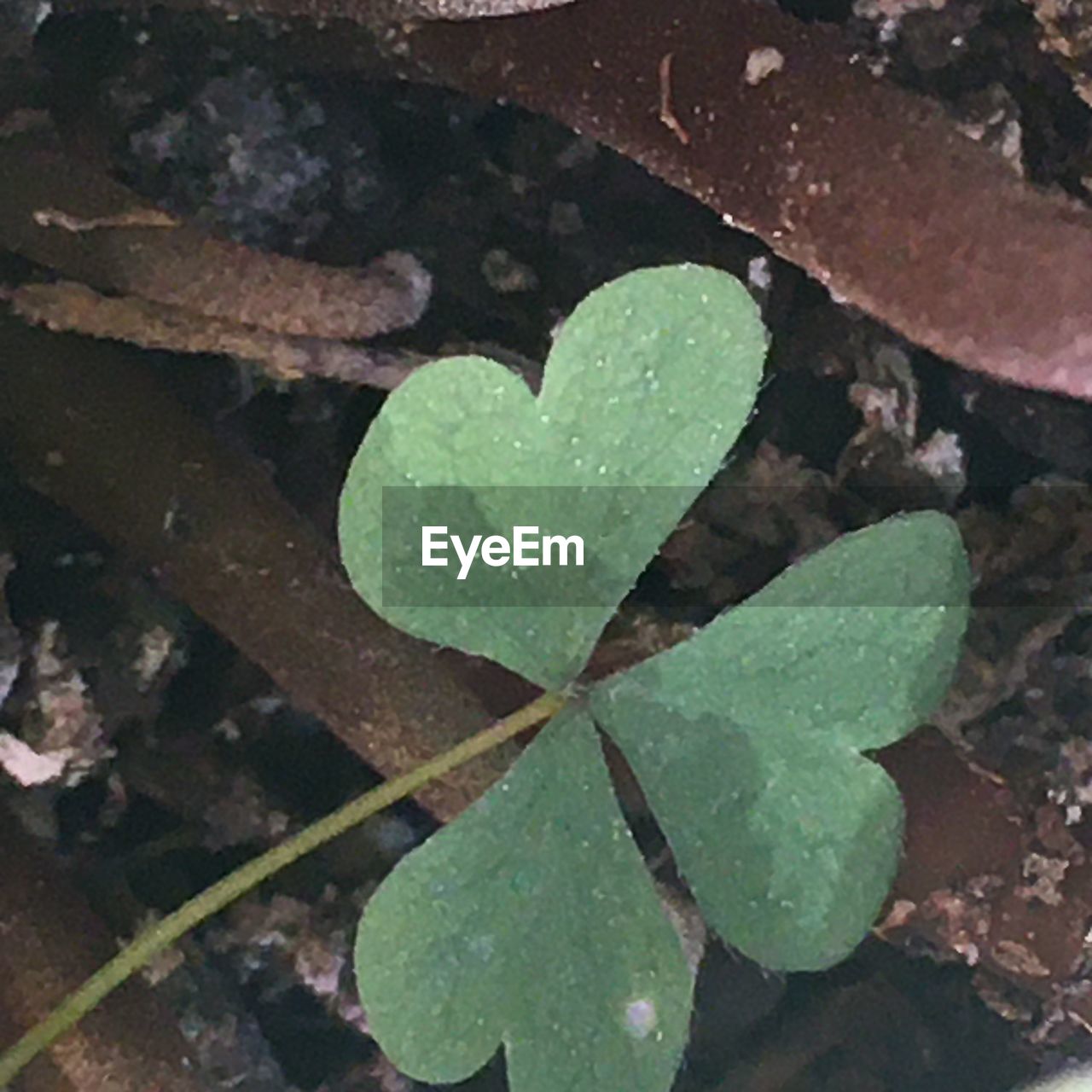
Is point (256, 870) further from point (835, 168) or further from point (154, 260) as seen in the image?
point (835, 168)

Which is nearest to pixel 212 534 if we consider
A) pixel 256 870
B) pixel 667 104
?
pixel 256 870

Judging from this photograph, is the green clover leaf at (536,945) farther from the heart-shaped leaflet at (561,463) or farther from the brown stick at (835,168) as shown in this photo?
the brown stick at (835,168)

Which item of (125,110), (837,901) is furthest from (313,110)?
(837,901)

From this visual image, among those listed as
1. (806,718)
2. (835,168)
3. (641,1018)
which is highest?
(835,168)

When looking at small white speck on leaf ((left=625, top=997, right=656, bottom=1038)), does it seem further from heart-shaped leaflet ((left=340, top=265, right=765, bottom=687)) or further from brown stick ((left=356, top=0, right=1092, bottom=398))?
brown stick ((left=356, top=0, right=1092, bottom=398))

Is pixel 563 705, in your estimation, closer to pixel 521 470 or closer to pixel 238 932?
pixel 521 470

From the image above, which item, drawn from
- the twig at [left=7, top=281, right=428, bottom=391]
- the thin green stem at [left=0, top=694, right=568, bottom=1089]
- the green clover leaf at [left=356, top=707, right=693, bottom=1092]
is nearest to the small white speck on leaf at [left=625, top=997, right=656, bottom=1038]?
the green clover leaf at [left=356, top=707, right=693, bottom=1092]
